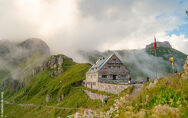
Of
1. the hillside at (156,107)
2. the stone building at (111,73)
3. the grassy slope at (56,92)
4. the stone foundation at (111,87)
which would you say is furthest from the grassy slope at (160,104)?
the grassy slope at (56,92)

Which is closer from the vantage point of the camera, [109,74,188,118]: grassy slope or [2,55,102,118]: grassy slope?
[109,74,188,118]: grassy slope

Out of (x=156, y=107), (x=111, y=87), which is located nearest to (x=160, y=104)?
(x=156, y=107)

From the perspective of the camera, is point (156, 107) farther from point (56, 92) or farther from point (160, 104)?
point (56, 92)

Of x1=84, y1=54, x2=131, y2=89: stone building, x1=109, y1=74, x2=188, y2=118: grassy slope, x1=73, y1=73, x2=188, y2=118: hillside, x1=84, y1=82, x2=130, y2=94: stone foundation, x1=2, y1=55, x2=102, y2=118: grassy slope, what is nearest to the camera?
x1=73, y1=73, x2=188, y2=118: hillside

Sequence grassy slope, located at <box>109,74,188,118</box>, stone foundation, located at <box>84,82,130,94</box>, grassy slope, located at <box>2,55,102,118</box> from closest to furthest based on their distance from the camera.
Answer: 1. grassy slope, located at <box>109,74,188,118</box>
2. stone foundation, located at <box>84,82,130,94</box>
3. grassy slope, located at <box>2,55,102,118</box>

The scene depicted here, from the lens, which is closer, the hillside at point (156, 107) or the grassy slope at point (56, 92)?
the hillside at point (156, 107)

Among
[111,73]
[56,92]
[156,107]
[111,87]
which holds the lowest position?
[56,92]

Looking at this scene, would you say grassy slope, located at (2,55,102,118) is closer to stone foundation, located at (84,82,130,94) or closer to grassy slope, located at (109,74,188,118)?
stone foundation, located at (84,82,130,94)

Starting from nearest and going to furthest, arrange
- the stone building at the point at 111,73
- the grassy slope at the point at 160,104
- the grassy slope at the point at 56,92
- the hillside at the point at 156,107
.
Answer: the hillside at the point at 156,107 < the grassy slope at the point at 160,104 < the stone building at the point at 111,73 < the grassy slope at the point at 56,92

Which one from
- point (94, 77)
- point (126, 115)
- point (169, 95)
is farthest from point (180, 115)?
point (94, 77)

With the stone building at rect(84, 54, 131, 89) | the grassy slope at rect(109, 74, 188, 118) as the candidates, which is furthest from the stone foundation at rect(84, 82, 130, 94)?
the grassy slope at rect(109, 74, 188, 118)

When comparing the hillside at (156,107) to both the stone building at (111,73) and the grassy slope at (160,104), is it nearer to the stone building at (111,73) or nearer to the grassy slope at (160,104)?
the grassy slope at (160,104)

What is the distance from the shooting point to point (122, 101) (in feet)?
29.0

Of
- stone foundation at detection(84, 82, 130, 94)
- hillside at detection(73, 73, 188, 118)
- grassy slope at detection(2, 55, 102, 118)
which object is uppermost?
hillside at detection(73, 73, 188, 118)
